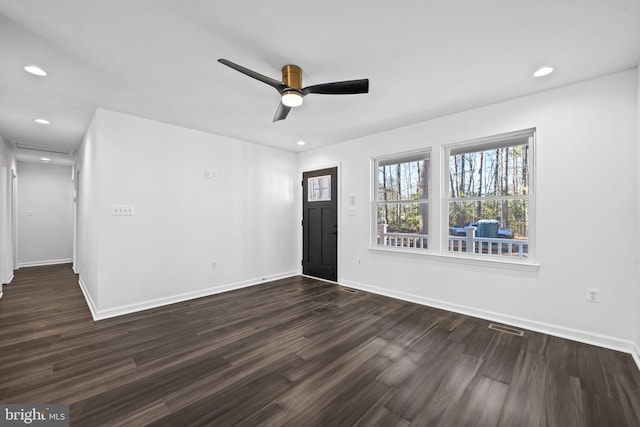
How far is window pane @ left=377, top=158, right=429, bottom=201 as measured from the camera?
4.03 metres

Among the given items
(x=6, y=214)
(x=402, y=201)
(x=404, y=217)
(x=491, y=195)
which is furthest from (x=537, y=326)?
(x=6, y=214)

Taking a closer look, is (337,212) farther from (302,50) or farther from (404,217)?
(302,50)

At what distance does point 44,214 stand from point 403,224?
27.3ft

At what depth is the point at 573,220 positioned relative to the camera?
278 centimetres

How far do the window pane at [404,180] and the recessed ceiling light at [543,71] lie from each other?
5.18 feet

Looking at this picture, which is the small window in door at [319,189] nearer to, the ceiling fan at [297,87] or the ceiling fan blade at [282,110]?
the ceiling fan blade at [282,110]

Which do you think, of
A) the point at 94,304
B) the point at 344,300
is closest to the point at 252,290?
the point at 344,300

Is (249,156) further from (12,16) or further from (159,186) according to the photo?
(12,16)

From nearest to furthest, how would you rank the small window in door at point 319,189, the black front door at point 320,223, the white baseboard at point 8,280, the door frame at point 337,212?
1. the white baseboard at point 8,280
2. the door frame at point 337,212
3. the black front door at point 320,223
4. the small window in door at point 319,189

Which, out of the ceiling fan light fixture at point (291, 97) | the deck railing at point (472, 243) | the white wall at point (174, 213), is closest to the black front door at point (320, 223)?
the white wall at point (174, 213)

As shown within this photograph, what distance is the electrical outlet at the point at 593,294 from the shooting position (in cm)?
264

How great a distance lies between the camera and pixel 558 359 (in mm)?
2391

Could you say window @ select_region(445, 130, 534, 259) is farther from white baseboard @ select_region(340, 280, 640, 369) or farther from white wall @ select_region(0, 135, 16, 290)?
white wall @ select_region(0, 135, 16, 290)

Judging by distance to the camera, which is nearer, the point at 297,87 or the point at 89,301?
the point at 297,87
